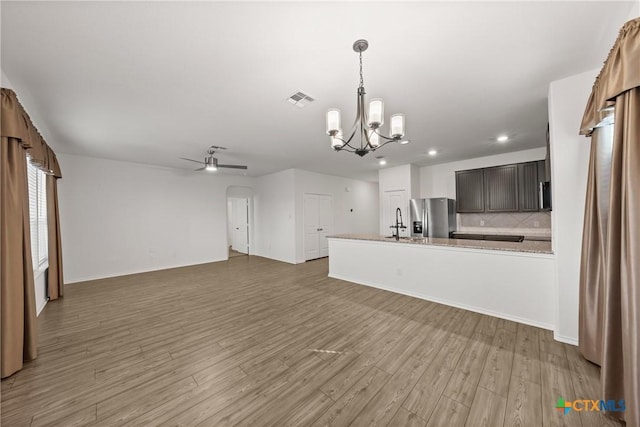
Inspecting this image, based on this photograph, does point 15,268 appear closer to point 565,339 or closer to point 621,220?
point 621,220

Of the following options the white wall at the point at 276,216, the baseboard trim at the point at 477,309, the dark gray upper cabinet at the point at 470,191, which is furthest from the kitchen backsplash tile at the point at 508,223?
the white wall at the point at 276,216

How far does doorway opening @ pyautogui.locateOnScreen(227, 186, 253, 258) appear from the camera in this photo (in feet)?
27.1

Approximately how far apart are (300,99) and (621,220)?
2894mm

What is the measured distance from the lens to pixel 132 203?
6.02 metres

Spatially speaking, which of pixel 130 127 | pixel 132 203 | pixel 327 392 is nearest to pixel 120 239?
pixel 132 203

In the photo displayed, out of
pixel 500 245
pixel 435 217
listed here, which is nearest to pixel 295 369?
pixel 500 245

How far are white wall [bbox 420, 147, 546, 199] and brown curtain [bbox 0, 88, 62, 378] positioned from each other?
746 centimetres

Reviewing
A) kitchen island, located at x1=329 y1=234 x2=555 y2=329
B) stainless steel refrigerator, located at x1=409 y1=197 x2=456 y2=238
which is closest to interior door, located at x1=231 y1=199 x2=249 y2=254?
kitchen island, located at x1=329 y1=234 x2=555 y2=329

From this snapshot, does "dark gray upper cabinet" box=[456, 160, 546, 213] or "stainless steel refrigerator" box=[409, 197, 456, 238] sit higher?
"dark gray upper cabinet" box=[456, 160, 546, 213]

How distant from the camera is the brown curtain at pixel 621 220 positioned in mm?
1351

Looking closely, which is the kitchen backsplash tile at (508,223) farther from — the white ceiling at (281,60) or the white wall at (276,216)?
the white wall at (276,216)

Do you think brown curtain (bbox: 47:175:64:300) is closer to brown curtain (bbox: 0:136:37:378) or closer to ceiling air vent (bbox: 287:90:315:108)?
brown curtain (bbox: 0:136:37:378)

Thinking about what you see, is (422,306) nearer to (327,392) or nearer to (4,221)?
(327,392)

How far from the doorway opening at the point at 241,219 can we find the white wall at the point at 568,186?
7751mm
